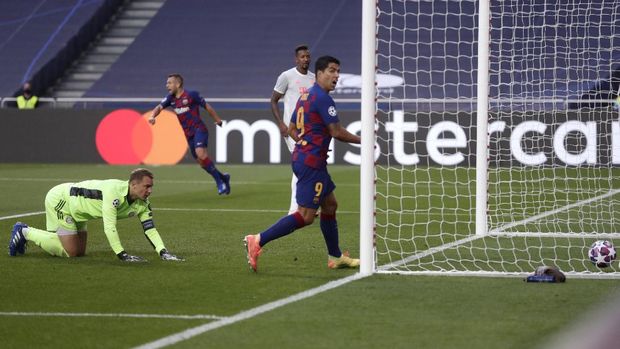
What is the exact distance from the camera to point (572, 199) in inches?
665

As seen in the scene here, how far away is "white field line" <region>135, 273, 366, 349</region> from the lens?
5477 millimetres

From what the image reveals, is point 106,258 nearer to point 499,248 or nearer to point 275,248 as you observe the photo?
point 275,248

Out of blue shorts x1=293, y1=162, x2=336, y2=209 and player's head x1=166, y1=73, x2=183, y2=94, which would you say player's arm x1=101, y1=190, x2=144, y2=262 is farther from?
player's head x1=166, y1=73, x2=183, y2=94

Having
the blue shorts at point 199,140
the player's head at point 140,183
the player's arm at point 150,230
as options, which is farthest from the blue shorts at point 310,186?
the blue shorts at point 199,140

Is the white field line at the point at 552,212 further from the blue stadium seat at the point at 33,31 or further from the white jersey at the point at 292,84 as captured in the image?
the blue stadium seat at the point at 33,31

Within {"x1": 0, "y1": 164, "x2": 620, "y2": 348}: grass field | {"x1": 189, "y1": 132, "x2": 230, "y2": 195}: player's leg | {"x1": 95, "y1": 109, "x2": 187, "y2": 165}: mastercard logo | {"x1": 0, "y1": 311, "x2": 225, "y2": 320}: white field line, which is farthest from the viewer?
{"x1": 95, "y1": 109, "x2": 187, "y2": 165}: mastercard logo

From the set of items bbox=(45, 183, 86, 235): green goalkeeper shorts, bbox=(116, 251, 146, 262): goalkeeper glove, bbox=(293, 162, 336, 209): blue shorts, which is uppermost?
bbox=(293, 162, 336, 209): blue shorts

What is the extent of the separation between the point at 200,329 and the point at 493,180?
→ 16.0 meters

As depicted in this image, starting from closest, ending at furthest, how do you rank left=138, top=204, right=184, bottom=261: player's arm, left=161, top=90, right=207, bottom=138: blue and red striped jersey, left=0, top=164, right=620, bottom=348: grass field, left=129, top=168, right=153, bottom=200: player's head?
1. left=0, top=164, right=620, bottom=348: grass field
2. left=129, top=168, right=153, bottom=200: player's head
3. left=138, top=204, right=184, bottom=261: player's arm
4. left=161, top=90, right=207, bottom=138: blue and red striped jersey

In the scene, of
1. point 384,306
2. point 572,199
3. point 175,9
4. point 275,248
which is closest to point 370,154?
point 384,306

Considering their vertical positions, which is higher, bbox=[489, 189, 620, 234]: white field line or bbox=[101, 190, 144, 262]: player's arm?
bbox=[101, 190, 144, 262]: player's arm

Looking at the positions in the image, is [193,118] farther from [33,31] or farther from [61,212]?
[33,31]

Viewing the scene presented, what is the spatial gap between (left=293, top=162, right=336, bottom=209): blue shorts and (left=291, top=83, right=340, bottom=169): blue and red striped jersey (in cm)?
5

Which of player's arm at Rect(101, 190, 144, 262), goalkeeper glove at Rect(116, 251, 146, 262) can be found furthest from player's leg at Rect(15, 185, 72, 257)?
goalkeeper glove at Rect(116, 251, 146, 262)
